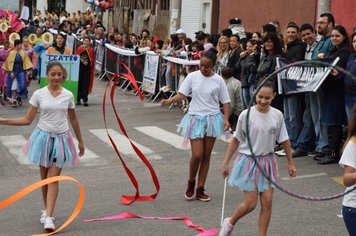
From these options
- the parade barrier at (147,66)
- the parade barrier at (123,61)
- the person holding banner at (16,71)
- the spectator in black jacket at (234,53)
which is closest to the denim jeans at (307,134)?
the spectator in black jacket at (234,53)

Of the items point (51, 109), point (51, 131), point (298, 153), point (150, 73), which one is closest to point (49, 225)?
point (51, 131)

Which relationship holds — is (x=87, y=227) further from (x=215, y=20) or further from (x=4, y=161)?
(x=215, y=20)

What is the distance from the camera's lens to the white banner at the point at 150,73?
19700 mm

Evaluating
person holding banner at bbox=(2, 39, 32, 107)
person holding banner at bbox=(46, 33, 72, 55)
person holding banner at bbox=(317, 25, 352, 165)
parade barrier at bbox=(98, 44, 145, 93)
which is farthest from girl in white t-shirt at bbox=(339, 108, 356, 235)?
parade barrier at bbox=(98, 44, 145, 93)

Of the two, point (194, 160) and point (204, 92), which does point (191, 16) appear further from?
point (194, 160)

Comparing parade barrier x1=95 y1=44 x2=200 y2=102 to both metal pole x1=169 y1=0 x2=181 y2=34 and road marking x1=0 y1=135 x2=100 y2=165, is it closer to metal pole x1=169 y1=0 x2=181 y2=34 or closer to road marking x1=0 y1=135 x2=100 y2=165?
road marking x1=0 y1=135 x2=100 y2=165

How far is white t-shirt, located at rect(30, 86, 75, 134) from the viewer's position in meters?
8.15

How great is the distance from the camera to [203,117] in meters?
9.24

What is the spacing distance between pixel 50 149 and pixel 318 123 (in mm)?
4896

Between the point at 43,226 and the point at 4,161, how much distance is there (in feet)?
13.9

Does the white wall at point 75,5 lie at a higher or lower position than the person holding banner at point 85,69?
higher

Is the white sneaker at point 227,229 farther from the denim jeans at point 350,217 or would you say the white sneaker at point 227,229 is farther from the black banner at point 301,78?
the black banner at point 301,78

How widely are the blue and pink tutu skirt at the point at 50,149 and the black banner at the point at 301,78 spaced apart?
4.28 m

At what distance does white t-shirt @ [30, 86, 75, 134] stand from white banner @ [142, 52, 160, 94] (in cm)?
1143
